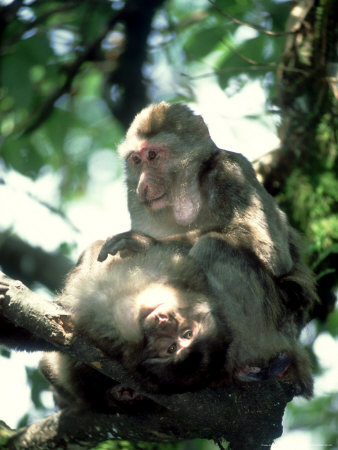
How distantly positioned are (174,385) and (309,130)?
3.59 meters

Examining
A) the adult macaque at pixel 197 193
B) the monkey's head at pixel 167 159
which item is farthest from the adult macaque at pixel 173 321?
the monkey's head at pixel 167 159

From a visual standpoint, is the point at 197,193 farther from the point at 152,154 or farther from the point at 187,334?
the point at 187,334

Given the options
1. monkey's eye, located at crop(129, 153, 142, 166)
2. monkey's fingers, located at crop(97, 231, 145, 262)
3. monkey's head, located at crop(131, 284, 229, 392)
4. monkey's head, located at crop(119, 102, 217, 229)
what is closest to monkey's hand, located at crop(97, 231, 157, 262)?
monkey's fingers, located at crop(97, 231, 145, 262)

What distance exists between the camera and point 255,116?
7156 millimetres

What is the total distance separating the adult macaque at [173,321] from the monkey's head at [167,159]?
0.70m

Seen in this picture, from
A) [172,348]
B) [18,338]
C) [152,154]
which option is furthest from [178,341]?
[152,154]

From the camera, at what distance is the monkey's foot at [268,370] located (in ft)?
12.6

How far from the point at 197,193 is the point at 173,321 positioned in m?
1.55

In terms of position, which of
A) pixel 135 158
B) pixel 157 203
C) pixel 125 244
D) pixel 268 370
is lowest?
pixel 268 370

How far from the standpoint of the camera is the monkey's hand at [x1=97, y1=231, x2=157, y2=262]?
412 cm

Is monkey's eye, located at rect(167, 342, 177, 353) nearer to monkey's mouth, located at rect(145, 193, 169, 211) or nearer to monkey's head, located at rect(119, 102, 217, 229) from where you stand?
monkey's head, located at rect(119, 102, 217, 229)

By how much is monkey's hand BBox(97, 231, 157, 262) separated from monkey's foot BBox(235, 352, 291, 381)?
109cm

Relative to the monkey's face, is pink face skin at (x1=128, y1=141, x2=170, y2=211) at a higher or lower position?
lower

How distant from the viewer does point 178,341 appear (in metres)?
3.62
